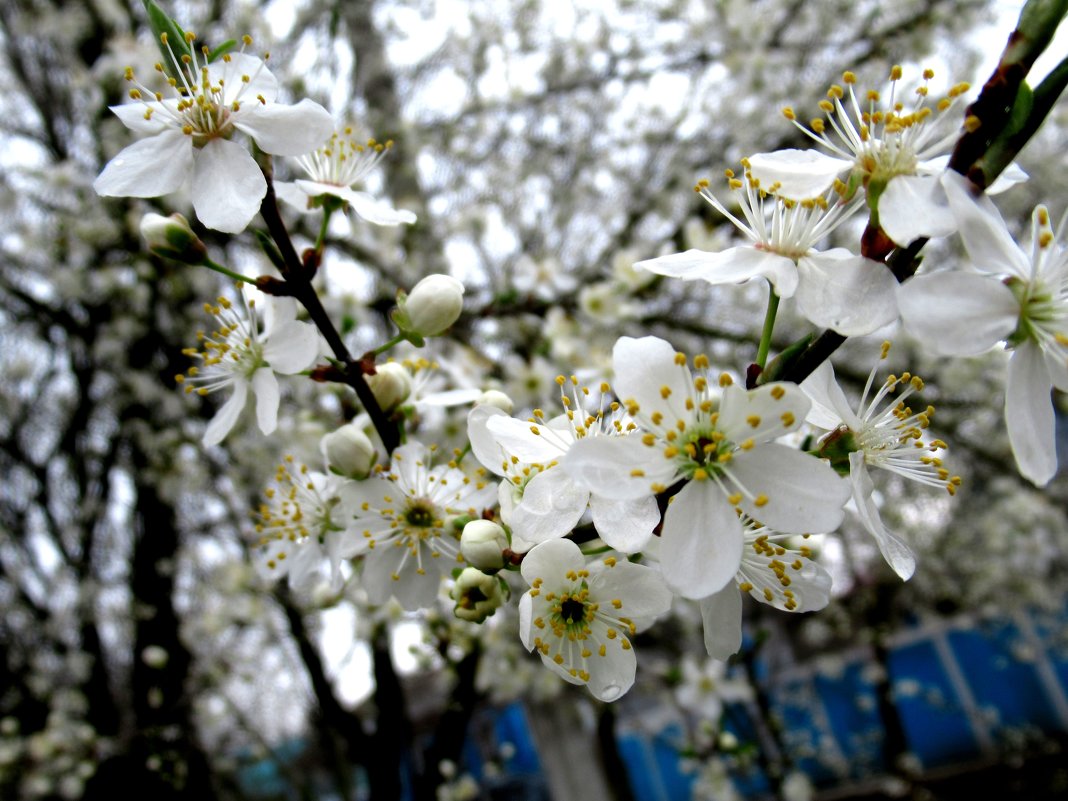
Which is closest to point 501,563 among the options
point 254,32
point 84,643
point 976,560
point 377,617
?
point 377,617

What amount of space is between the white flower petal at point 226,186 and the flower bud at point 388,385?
0.87ft

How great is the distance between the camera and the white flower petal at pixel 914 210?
2.14 ft

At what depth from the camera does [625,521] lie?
731 millimetres

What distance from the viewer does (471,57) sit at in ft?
16.2

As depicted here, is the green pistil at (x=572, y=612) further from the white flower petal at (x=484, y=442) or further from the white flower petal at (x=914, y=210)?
the white flower petal at (x=914, y=210)

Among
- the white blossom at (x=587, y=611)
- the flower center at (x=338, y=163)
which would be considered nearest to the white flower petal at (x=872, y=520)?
the white blossom at (x=587, y=611)

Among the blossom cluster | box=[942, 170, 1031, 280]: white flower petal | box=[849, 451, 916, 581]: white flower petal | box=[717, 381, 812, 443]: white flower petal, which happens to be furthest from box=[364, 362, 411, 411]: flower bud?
box=[942, 170, 1031, 280]: white flower petal

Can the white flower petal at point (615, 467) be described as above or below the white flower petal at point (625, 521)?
above

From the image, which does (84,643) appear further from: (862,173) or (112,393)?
(862,173)

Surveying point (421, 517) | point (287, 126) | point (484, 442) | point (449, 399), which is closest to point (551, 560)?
→ point (484, 442)

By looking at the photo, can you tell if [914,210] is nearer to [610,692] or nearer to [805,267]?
[805,267]

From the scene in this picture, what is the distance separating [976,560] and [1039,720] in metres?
3.07

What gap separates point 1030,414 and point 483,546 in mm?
548

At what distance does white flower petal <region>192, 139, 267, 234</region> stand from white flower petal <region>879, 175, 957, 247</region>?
2.15ft
